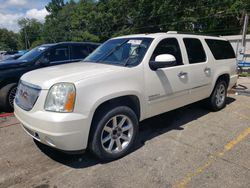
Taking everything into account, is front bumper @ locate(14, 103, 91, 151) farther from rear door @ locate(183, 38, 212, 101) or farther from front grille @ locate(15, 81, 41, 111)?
rear door @ locate(183, 38, 212, 101)

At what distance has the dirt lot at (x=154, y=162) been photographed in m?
2.82

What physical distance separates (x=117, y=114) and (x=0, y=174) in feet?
6.10

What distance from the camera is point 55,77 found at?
2943 mm

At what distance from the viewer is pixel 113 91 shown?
9.99 feet

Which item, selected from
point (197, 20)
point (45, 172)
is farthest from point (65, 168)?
point (197, 20)

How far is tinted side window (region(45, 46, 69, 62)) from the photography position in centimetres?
646

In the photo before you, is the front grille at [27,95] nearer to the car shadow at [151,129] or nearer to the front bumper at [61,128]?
the front bumper at [61,128]

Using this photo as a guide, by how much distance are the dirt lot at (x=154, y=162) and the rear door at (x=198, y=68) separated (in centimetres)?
72

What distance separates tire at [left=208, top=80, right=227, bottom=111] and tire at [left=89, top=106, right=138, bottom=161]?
8.72 ft

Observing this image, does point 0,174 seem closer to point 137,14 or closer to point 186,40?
point 186,40

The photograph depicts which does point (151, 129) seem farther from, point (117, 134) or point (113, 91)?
point (113, 91)

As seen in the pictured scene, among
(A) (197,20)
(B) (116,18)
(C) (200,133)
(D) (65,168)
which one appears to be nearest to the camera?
(D) (65,168)

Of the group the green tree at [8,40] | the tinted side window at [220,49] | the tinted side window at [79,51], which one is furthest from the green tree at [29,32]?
the tinted side window at [220,49]

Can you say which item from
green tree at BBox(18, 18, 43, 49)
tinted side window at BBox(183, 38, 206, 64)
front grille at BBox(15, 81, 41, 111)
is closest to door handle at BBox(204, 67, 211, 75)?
tinted side window at BBox(183, 38, 206, 64)
